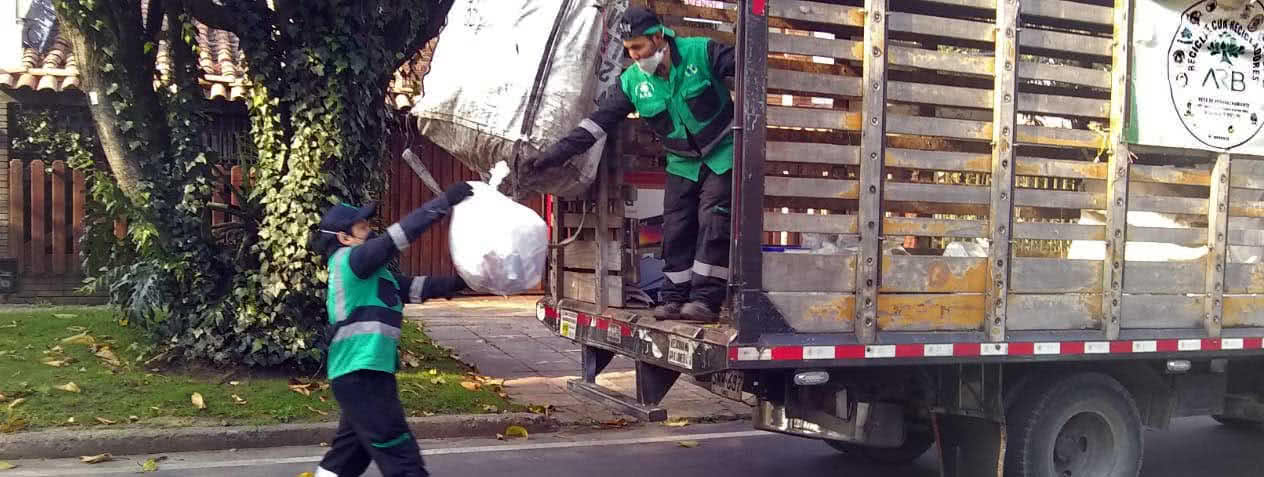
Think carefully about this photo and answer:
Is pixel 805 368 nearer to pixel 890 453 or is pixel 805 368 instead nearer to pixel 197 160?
pixel 890 453

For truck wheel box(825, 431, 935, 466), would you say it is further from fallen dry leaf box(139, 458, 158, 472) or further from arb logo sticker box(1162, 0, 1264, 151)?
fallen dry leaf box(139, 458, 158, 472)

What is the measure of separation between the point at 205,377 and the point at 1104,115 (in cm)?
621

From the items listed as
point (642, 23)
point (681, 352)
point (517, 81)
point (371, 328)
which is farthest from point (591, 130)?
point (371, 328)

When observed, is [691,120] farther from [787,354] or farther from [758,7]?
[787,354]

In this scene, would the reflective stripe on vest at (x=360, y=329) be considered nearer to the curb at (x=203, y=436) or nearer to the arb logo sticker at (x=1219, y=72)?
the curb at (x=203, y=436)

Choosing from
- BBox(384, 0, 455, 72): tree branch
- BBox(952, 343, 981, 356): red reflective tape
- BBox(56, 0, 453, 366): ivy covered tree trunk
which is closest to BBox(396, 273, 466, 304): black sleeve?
BBox(952, 343, 981, 356): red reflective tape

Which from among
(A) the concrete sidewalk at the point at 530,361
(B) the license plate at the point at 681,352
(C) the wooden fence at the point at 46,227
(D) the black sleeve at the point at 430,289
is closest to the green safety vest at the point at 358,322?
(D) the black sleeve at the point at 430,289

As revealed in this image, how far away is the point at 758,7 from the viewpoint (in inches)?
169

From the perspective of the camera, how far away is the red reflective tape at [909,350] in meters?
4.59

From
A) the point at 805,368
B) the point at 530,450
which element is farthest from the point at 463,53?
the point at 530,450

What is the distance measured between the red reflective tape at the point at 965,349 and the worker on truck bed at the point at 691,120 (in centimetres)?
108

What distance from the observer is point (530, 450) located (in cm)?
668

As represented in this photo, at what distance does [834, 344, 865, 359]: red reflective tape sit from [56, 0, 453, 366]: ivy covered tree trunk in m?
4.41

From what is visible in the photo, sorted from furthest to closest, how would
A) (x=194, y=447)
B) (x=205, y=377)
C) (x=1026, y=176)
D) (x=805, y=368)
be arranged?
(x=205, y=377), (x=194, y=447), (x=1026, y=176), (x=805, y=368)
